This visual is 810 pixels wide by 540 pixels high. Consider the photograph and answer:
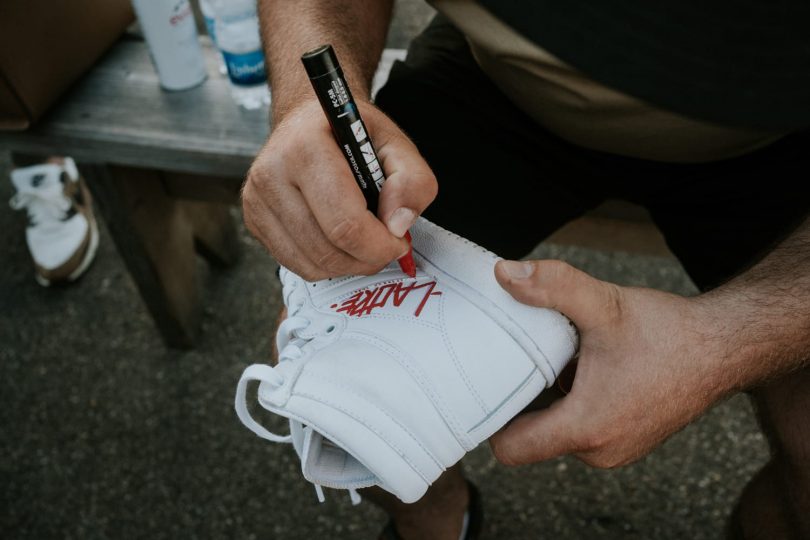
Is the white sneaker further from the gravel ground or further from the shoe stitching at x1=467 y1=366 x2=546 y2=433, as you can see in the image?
the gravel ground

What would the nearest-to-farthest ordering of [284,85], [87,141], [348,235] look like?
[348,235]
[284,85]
[87,141]

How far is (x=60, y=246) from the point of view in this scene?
1.75 meters

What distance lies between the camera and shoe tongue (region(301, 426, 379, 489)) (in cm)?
69

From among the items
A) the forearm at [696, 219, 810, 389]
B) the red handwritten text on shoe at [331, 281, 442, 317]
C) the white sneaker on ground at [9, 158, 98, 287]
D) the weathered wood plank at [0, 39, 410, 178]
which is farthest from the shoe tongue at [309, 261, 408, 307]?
the white sneaker on ground at [9, 158, 98, 287]

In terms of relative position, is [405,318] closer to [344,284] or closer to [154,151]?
[344,284]

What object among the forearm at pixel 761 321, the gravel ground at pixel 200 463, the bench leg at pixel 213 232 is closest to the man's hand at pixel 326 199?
the forearm at pixel 761 321

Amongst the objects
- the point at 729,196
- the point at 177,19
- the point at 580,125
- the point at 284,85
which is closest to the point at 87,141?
the point at 177,19

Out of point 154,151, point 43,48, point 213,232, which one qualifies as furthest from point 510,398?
point 213,232

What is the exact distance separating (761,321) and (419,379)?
399 millimetres

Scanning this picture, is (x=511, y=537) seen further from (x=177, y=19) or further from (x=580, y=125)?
→ (x=177, y=19)

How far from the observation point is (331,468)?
2.32ft

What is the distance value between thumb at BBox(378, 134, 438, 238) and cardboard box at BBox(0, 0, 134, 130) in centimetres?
84

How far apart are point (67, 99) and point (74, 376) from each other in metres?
0.67

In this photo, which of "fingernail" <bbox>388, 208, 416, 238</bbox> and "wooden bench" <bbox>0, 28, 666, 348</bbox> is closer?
"fingernail" <bbox>388, 208, 416, 238</bbox>
